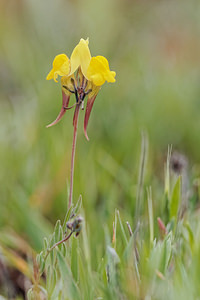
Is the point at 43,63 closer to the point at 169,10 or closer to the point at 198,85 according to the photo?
the point at 198,85

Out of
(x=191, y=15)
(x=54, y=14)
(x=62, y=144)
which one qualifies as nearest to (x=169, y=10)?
(x=191, y=15)

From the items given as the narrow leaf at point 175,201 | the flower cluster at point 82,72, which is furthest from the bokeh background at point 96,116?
the flower cluster at point 82,72

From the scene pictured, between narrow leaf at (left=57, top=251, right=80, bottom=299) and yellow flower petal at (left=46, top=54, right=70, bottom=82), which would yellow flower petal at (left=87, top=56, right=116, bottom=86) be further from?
narrow leaf at (left=57, top=251, right=80, bottom=299)

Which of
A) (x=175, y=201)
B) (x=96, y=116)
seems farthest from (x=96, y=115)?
(x=175, y=201)

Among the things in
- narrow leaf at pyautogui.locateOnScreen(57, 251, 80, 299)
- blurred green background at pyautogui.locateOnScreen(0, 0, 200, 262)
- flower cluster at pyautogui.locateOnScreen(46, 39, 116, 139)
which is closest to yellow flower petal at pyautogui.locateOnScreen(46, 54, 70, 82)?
flower cluster at pyautogui.locateOnScreen(46, 39, 116, 139)

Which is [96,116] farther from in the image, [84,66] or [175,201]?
[84,66]
